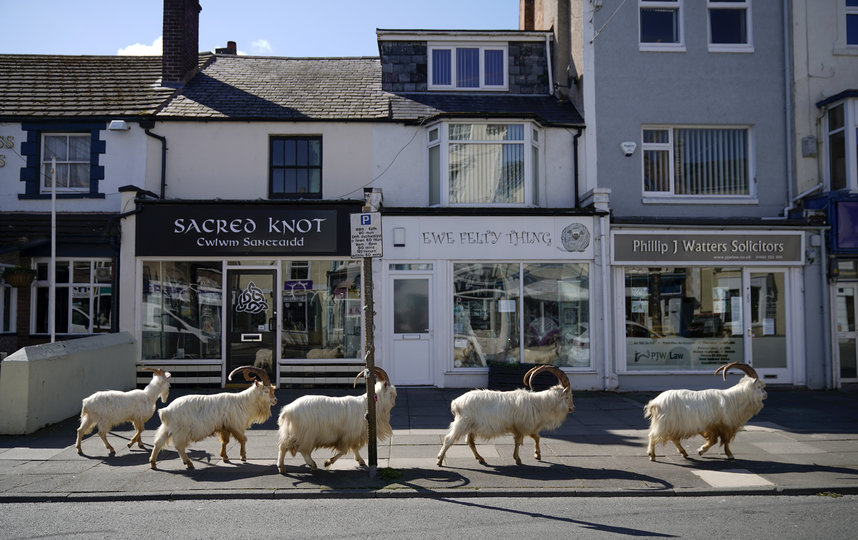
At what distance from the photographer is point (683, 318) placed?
14.1 meters

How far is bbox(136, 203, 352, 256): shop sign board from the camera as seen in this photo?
13.3 m

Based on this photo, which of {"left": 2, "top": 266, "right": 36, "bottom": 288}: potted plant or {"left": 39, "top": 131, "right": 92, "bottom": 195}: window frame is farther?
{"left": 39, "top": 131, "right": 92, "bottom": 195}: window frame

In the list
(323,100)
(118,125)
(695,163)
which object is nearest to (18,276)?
(118,125)

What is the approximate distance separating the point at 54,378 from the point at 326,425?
5.69m

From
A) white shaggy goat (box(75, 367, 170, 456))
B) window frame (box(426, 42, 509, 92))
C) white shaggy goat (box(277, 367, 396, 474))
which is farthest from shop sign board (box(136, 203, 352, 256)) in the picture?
white shaggy goat (box(277, 367, 396, 474))

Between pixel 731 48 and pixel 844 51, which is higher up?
pixel 731 48

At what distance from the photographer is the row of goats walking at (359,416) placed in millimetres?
7613

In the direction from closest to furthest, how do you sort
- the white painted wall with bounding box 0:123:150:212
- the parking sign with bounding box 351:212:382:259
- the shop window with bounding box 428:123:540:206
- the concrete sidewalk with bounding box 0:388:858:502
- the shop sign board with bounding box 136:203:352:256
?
the concrete sidewalk with bounding box 0:388:858:502 < the parking sign with bounding box 351:212:382:259 < the shop sign board with bounding box 136:203:352:256 < the white painted wall with bounding box 0:123:150:212 < the shop window with bounding box 428:123:540:206

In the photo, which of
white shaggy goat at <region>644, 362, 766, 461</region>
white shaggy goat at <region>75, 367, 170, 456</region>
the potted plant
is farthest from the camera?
the potted plant

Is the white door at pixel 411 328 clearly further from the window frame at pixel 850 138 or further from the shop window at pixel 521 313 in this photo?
the window frame at pixel 850 138

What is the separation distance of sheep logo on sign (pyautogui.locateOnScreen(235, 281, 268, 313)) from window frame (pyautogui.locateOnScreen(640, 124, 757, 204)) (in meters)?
9.19

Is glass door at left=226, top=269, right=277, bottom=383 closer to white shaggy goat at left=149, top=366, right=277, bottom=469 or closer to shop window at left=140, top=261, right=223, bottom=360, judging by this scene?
shop window at left=140, top=261, right=223, bottom=360

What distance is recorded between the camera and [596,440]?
9367mm

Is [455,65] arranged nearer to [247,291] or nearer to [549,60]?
[549,60]
